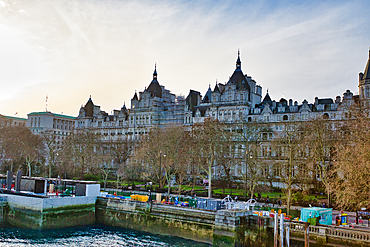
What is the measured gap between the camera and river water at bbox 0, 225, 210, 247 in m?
34.4

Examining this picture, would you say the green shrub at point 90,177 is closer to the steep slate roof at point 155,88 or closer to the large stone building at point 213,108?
the large stone building at point 213,108

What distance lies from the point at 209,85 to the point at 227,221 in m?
63.5

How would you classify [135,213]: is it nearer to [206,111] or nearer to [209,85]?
[206,111]

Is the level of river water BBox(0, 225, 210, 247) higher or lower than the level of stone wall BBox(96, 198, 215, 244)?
lower

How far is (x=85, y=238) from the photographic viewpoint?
120ft

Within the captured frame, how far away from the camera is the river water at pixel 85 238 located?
3444 centimetres

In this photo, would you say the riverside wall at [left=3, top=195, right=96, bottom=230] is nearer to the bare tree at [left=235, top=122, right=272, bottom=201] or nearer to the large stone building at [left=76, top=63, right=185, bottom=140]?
the bare tree at [left=235, top=122, right=272, bottom=201]

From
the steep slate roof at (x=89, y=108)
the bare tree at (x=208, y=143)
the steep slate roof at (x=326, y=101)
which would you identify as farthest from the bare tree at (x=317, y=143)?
the steep slate roof at (x=89, y=108)

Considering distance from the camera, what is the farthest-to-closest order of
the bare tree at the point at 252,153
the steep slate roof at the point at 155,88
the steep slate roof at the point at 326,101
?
1. the steep slate roof at the point at 155,88
2. the steep slate roof at the point at 326,101
3. the bare tree at the point at 252,153

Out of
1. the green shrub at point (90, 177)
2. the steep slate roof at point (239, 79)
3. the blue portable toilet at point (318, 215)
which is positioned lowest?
the blue portable toilet at point (318, 215)

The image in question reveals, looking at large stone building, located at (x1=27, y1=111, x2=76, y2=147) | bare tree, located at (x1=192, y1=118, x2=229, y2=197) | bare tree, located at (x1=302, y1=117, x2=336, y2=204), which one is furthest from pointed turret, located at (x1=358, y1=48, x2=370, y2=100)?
large stone building, located at (x1=27, y1=111, x2=76, y2=147)

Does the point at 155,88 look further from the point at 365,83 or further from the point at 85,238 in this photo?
the point at 85,238

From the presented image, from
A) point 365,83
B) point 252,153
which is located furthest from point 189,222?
point 365,83

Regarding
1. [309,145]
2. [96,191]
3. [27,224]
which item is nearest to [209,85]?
[309,145]
